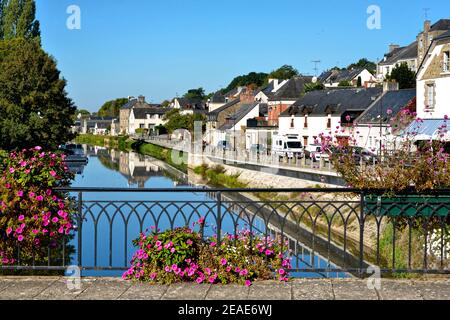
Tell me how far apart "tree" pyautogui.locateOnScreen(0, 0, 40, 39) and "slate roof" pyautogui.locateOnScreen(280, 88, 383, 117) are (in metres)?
24.7

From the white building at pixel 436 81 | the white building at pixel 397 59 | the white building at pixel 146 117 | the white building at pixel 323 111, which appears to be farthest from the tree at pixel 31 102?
the white building at pixel 146 117

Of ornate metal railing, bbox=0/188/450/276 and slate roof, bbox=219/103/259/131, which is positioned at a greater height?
slate roof, bbox=219/103/259/131

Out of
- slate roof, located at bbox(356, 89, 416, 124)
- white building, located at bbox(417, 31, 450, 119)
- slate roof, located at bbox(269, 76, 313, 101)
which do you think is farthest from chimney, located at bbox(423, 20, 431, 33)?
white building, located at bbox(417, 31, 450, 119)

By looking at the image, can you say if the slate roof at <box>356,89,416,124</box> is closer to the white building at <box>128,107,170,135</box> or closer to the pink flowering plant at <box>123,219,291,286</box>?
the pink flowering plant at <box>123,219,291,286</box>

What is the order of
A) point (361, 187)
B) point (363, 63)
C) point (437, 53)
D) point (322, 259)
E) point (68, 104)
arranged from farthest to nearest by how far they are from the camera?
point (363, 63) → point (68, 104) → point (437, 53) → point (322, 259) → point (361, 187)

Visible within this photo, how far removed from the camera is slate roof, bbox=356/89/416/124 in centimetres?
4546

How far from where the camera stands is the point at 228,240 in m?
7.59

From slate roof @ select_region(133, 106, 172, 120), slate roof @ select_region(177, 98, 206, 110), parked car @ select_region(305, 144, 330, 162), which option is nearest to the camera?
parked car @ select_region(305, 144, 330, 162)

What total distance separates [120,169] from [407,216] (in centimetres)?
5849

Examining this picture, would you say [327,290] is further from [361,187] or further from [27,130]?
[27,130]

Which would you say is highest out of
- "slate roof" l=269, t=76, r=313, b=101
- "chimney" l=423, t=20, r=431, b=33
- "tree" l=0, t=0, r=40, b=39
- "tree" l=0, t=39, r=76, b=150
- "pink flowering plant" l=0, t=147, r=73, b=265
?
"chimney" l=423, t=20, r=431, b=33

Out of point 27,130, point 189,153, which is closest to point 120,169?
point 189,153

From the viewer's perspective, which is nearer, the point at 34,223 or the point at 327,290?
the point at 327,290

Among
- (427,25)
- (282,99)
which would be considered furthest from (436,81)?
(427,25)
